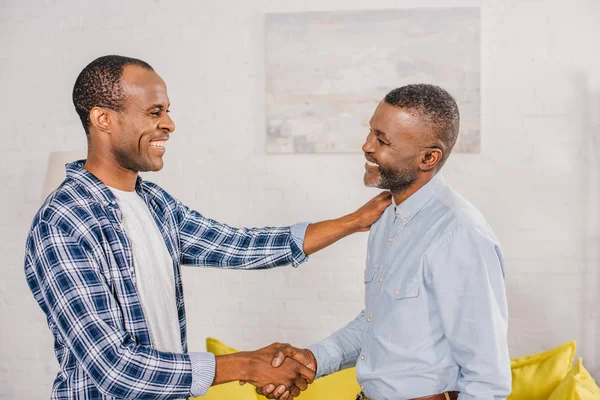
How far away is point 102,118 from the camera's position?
181 cm

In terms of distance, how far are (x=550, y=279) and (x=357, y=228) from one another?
1.56 meters

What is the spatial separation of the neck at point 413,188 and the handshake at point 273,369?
0.56 m

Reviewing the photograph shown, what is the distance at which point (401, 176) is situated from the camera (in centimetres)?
176

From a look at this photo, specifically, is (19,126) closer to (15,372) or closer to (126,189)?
(15,372)

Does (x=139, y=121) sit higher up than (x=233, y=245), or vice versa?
(x=139, y=121)

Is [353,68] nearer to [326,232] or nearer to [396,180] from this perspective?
[326,232]

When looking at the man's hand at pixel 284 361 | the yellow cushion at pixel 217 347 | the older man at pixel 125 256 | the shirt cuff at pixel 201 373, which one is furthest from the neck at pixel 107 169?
the yellow cushion at pixel 217 347

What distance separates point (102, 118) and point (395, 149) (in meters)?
0.85

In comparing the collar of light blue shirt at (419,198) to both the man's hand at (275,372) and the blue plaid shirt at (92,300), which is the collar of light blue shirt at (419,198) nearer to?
the man's hand at (275,372)

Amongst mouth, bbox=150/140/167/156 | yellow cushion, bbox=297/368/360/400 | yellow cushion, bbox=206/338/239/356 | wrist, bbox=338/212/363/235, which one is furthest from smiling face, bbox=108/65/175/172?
yellow cushion, bbox=297/368/360/400

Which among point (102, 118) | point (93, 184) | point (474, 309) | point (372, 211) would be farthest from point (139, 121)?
point (474, 309)

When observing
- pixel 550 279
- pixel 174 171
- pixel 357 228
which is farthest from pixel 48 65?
pixel 550 279

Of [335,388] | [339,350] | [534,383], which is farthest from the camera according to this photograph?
[335,388]

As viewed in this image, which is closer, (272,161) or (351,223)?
(351,223)
